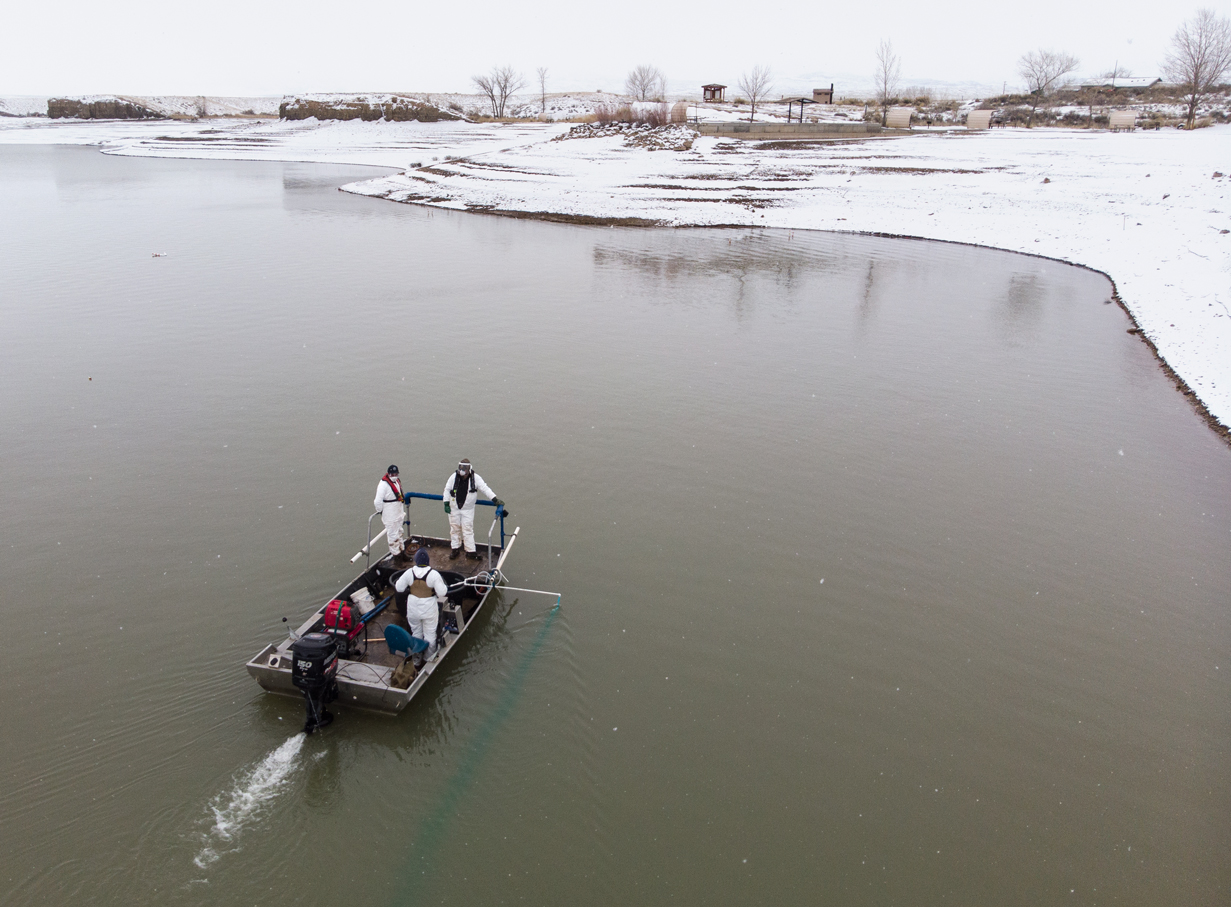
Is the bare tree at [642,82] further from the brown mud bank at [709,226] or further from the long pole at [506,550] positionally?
the long pole at [506,550]

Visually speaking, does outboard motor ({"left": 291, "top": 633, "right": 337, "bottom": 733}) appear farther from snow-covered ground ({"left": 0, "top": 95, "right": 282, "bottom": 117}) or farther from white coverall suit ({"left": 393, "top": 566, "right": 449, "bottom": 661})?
snow-covered ground ({"left": 0, "top": 95, "right": 282, "bottom": 117})

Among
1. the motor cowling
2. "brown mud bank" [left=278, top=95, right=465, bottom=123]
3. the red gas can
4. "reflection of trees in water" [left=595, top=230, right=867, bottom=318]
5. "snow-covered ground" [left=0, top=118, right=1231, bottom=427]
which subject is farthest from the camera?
"brown mud bank" [left=278, top=95, right=465, bottom=123]

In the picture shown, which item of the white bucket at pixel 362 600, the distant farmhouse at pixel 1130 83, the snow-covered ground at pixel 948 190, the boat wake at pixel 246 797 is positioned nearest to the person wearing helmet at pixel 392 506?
the white bucket at pixel 362 600

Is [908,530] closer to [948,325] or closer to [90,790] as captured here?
[90,790]

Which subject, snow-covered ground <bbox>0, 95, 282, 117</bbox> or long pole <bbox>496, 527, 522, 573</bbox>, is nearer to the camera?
long pole <bbox>496, 527, 522, 573</bbox>

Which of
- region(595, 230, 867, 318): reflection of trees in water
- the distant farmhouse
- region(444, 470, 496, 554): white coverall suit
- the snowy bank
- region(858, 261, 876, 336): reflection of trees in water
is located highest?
the distant farmhouse

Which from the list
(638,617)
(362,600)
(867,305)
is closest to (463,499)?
(362,600)

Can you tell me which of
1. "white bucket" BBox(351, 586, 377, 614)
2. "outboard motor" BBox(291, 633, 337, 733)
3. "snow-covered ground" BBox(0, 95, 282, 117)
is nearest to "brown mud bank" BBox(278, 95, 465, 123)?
"snow-covered ground" BBox(0, 95, 282, 117)

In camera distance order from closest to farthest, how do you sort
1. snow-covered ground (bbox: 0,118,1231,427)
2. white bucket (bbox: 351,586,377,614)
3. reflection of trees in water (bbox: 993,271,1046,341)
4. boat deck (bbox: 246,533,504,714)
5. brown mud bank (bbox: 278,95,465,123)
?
1. boat deck (bbox: 246,533,504,714)
2. white bucket (bbox: 351,586,377,614)
3. reflection of trees in water (bbox: 993,271,1046,341)
4. snow-covered ground (bbox: 0,118,1231,427)
5. brown mud bank (bbox: 278,95,465,123)
